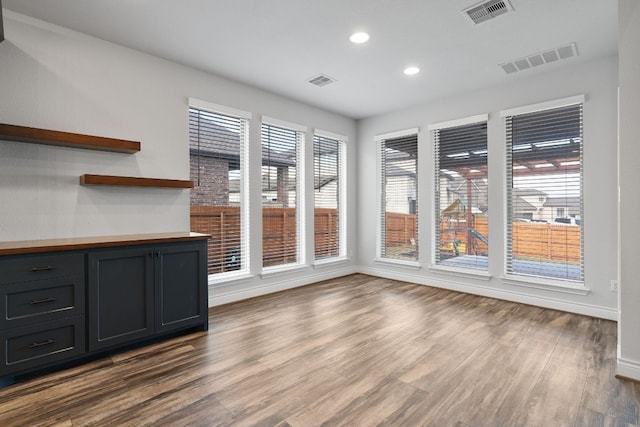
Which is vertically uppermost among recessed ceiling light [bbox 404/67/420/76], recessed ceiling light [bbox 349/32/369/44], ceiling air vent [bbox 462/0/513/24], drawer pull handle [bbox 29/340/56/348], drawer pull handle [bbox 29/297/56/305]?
recessed ceiling light [bbox 404/67/420/76]

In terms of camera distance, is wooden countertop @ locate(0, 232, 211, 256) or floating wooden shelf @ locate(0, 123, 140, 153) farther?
floating wooden shelf @ locate(0, 123, 140, 153)

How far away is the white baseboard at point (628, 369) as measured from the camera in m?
2.27

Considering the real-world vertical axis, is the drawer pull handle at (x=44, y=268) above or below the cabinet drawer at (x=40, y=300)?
above

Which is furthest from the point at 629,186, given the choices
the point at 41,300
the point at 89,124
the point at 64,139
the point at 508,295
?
the point at 89,124

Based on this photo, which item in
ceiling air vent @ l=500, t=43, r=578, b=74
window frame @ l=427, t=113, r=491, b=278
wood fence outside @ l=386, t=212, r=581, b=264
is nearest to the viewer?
ceiling air vent @ l=500, t=43, r=578, b=74

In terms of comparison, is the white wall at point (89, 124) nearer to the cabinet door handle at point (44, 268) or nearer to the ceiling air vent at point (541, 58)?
the cabinet door handle at point (44, 268)

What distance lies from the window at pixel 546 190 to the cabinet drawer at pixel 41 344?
4.73 metres

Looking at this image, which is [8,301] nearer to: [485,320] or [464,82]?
[485,320]

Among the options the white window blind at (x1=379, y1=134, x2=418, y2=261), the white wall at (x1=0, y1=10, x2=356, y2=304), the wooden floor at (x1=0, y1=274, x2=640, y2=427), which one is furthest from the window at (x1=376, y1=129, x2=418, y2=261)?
the white wall at (x1=0, y1=10, x2=356, y2=304)

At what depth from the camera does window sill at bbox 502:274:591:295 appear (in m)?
3.79

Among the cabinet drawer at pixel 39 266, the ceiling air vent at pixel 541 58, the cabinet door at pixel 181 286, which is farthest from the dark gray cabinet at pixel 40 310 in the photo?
the ceiling air vent at pixel 541 58

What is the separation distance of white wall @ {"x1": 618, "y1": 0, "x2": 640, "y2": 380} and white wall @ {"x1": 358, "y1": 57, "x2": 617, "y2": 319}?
1548mm

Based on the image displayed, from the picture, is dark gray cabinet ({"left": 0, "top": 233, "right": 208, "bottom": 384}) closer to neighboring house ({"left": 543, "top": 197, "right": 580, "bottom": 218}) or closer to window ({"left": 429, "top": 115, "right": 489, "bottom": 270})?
window ({"left": 429, "top": 115, "right": 489, "bottom": 270})

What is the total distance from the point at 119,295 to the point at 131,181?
1.15m
